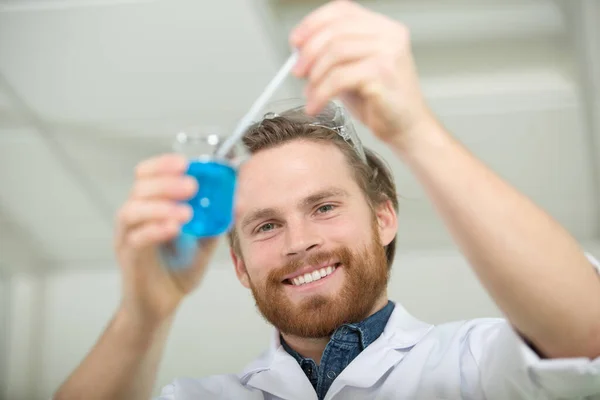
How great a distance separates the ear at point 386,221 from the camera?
1.76 m

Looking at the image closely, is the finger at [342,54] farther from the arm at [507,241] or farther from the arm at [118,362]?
the arm at [118,362]

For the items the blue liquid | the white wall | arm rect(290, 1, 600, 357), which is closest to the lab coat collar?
arm rect(290, 1, 600, 357)

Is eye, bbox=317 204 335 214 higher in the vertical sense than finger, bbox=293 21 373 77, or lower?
lower

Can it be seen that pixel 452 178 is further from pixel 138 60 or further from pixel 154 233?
pixel 138 60

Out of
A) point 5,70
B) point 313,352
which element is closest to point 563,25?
point 313,352

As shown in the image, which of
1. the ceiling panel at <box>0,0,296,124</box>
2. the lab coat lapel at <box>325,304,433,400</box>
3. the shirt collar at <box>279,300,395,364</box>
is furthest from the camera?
the ceiling panel at <box>0,0,296,124</box>

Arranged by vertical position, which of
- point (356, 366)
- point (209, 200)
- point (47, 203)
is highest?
point (47, 203)

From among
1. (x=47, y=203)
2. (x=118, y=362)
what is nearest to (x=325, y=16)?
(x=118, y=362)

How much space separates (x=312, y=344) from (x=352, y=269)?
0.63 feet

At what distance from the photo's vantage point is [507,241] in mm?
946

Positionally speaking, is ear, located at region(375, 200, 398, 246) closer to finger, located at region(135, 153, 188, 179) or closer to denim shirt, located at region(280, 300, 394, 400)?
denim shirt, located at region(280, 300, 394, 400)

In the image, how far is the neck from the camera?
157 centimetres

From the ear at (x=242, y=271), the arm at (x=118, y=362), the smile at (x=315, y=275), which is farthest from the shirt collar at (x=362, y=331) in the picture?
→ the arm at (x=118, y=362)

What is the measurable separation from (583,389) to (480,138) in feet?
6.66
